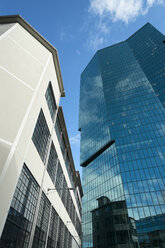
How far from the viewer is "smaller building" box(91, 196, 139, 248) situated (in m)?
40.8

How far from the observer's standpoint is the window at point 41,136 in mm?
14920

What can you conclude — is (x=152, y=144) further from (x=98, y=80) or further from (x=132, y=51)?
(x=132, y=51)

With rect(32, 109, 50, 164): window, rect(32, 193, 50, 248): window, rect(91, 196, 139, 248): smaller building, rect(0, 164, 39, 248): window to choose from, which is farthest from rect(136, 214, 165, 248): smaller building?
rect(32, 109, 50, 164): window

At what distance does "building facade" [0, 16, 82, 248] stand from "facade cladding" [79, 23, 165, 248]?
3088 cm

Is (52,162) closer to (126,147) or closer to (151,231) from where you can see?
(151,231)

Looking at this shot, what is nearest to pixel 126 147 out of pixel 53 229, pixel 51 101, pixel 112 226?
pixel 112 226

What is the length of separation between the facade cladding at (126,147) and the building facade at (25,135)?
3088 cm

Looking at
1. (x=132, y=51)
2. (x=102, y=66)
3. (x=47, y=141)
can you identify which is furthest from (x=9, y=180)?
(x=132, y=51)

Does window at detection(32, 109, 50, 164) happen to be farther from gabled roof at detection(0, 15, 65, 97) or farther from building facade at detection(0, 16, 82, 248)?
gabled roof at detection(0, 15, 65, 97)

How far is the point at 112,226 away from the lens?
1795 inches

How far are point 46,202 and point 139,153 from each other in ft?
144

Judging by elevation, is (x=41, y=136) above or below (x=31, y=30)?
below

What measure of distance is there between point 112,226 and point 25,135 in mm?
47135

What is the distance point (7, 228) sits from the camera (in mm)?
9453
